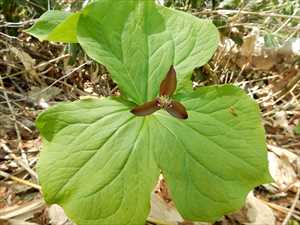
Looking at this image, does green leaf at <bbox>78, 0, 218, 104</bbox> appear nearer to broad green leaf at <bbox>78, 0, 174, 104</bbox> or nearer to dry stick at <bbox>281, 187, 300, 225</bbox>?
broad green leaf at <bbox>78, 0, 174, 104</bbox>

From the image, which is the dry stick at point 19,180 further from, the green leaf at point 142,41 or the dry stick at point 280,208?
the dry stick at point 280,208

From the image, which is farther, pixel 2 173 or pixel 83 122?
pixel 2 173

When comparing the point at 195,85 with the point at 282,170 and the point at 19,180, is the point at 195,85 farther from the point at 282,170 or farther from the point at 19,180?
the point at 19,180

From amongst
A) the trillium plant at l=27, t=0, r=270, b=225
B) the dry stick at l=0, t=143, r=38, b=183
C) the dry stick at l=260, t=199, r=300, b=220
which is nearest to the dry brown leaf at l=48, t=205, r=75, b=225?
the dry stick at l=0, t=143, r=38, b=183

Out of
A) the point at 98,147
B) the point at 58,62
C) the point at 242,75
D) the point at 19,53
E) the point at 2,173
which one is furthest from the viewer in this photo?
the point at 242,75

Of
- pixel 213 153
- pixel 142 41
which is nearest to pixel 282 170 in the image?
pixel 213 153

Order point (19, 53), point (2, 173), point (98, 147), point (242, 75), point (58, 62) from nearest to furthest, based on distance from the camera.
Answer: point (98, 147) → point (2, 173) → point (19, 53) → point (58, 62) → point (242, 75)

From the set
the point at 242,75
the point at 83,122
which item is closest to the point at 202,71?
the point at 242,75

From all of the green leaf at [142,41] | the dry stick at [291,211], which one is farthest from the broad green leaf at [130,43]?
the dry stick at [291,211]

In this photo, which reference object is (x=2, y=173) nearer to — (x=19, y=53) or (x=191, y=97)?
(x=19, y=53)
